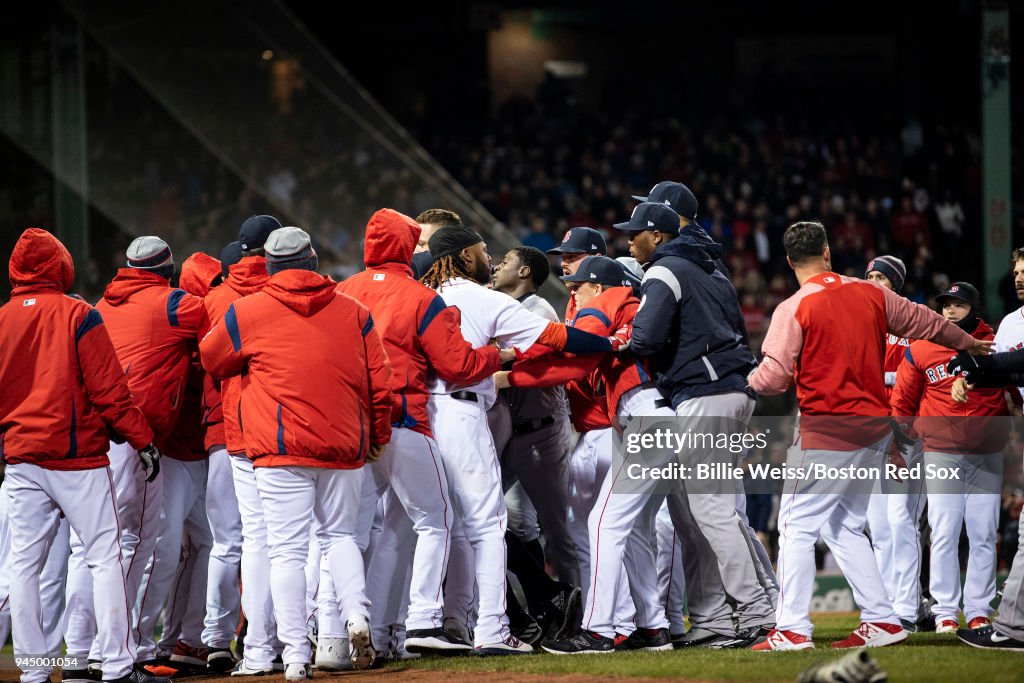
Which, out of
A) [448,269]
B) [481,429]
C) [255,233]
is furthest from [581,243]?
[255,233]

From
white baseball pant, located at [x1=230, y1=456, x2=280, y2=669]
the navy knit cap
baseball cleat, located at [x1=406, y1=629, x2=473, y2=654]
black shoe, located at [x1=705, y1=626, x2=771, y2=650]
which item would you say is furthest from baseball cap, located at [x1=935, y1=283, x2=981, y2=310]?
white baseball pant, located at [x1=230, y1=456, x2=280, y2=669]

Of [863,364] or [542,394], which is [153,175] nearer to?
[542,394]

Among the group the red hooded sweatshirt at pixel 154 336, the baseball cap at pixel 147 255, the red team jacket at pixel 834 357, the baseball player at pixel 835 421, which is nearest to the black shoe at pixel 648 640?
the baseball player at pixel 835 421

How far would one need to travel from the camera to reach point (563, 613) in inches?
276

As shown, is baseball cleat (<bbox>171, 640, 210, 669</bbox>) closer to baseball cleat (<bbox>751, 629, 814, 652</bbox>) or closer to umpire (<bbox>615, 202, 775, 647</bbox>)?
umpire (<bbox>615, 202, 775, 647</bbox>)

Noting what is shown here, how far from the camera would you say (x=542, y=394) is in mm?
7367

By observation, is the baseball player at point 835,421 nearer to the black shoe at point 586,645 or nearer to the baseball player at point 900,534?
the black shoe at point 586,645

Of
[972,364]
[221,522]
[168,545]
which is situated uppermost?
[972,364]

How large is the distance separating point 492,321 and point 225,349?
57.3 inches

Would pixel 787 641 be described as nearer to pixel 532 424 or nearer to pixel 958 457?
pixel 532 424

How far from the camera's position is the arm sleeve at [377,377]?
6066 mm

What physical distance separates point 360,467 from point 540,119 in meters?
18.1

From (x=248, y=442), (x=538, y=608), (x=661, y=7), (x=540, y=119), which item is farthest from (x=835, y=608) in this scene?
(x=661, y=7)

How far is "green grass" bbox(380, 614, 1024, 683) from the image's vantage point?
5.34m
